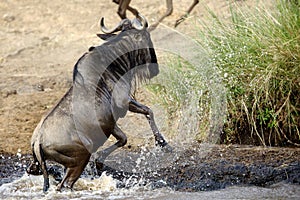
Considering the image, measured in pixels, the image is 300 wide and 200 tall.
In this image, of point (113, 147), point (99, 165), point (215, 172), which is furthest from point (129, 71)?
point (215, 172)

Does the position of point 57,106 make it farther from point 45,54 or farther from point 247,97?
point 45,54

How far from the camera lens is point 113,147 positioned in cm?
690

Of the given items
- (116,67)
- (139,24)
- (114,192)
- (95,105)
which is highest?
(139,24)

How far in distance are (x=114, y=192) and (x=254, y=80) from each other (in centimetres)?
194

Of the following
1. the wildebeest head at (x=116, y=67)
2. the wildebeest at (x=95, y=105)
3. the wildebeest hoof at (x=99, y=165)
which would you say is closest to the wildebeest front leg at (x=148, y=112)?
the wildebeest at (x=95, y=105)

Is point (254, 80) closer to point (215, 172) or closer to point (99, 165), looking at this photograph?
point (215, 172)

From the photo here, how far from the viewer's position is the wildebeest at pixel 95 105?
636 cm

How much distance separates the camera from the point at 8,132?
888cm

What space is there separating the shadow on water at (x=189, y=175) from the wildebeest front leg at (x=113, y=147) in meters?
0.12

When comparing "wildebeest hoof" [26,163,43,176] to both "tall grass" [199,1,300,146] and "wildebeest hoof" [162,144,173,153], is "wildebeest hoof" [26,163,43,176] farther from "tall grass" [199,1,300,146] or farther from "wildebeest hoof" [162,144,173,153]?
"tall grass" [199,1,300,146]

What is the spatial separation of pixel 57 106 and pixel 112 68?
2.13 ft

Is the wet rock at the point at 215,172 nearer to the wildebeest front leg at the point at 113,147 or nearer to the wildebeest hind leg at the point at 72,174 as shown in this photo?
the wildebeest front leg at the point at 113,147

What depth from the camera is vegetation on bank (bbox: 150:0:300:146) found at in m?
7.54

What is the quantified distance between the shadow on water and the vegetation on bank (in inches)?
16.3
